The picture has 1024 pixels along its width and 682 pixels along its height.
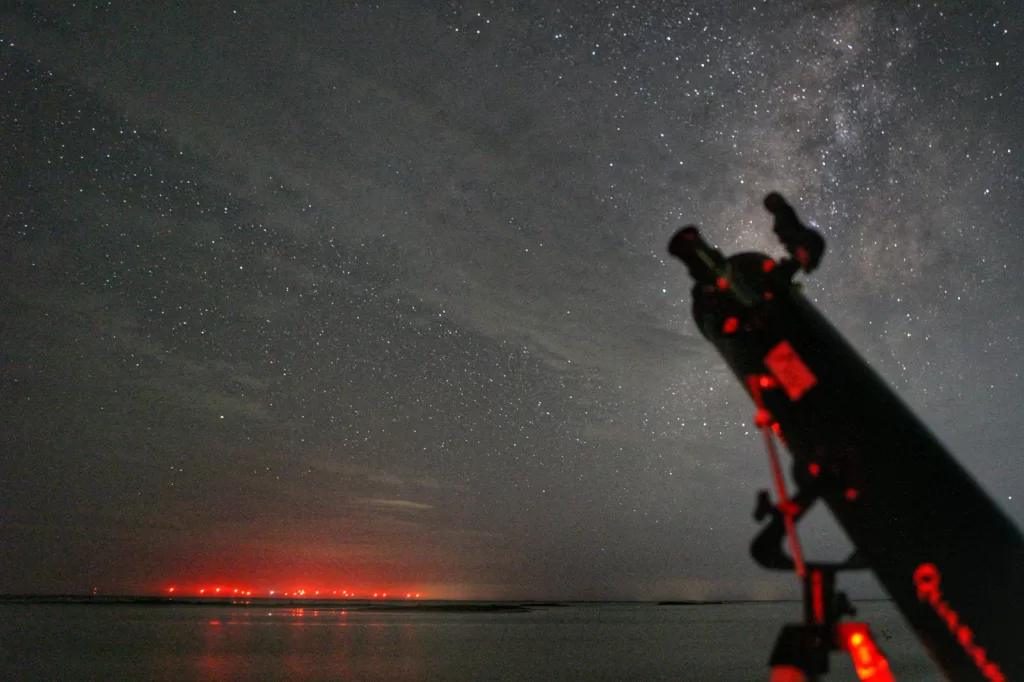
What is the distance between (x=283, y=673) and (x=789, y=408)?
1142 inches

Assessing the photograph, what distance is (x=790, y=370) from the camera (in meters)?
3.83

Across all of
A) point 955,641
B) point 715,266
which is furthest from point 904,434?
point 715,266

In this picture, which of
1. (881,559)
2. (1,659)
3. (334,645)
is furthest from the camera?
(334,645)

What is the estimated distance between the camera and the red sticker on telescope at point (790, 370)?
3.78 metres

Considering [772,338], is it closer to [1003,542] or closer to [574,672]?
[1003,542]

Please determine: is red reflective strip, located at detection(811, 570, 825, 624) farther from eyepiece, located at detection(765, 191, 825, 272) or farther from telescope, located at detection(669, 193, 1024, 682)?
eyepiece, located at detection(765, 191, 825, 272)

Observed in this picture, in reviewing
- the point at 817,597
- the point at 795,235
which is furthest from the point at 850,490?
the point at 795,235

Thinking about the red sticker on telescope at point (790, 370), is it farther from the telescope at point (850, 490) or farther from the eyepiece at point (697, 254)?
the eyepiece at point (697, 254)

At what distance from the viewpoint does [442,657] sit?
122 feet

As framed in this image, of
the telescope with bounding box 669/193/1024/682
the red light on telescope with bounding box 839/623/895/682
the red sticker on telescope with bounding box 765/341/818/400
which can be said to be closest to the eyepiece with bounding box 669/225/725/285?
the telescope with bounding box 669/193/1024/682

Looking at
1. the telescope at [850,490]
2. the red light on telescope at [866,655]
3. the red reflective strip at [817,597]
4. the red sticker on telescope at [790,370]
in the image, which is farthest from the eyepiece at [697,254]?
the red light on telescope at [866,655]

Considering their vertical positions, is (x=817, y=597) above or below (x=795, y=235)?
below

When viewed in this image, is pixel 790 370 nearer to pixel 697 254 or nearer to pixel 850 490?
pixel 850 490

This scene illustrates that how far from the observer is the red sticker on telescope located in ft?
12.4
